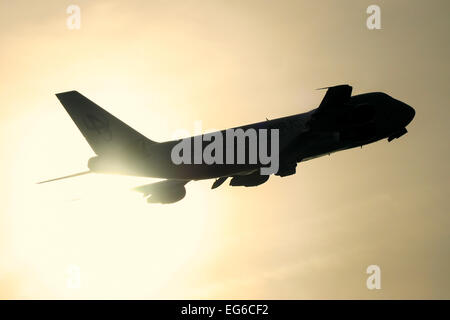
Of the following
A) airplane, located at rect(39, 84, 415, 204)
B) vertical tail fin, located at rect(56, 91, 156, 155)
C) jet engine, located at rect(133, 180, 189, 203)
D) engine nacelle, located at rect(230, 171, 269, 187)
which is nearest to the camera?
vertical tail fin, located at rect(56, 91, 156, 155)

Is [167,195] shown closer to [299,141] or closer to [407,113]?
[299,141]

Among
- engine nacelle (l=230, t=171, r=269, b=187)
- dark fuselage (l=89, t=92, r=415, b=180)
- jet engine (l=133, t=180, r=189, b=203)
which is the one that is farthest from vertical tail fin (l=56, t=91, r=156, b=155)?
engine nacelle (l=230, t=171, r=269, b=187)

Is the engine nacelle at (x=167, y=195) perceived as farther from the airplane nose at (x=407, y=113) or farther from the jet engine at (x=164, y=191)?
the airplane nose at (x=407, y=113)

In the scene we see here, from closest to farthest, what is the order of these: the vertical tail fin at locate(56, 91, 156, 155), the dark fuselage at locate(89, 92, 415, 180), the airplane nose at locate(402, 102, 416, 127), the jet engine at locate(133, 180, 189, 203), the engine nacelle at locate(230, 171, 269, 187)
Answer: the vertical tail fin at locate(56, 91, 156, 155)
the dark fuselage at locate(89, 92, 415, 180)
the engine nacelle at locate(230, 171, 269, 187)
the jet engine at locate(133, 180, 189, 203)
the airplane nose at locate(402, 102, 416, 127)

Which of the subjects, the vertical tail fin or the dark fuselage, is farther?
the dark fuselage

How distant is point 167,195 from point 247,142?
8561mm

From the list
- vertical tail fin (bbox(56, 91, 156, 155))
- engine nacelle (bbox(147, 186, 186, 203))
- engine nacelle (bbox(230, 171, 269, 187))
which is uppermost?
vertical tail fin (bbox(56, 91, 156, 155))

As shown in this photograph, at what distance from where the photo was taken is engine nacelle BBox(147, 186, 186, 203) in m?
42.8

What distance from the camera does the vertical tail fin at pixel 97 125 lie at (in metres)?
36.3

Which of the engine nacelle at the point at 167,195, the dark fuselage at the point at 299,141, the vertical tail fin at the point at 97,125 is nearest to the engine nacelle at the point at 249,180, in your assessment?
the dark fuselage at the point at 299,141

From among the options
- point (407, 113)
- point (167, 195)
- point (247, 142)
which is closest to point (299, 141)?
point (247, 142)

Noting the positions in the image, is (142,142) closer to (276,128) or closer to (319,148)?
(276,128)

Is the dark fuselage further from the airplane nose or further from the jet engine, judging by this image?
the jet engine

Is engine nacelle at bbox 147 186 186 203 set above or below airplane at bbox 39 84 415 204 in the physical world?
below
